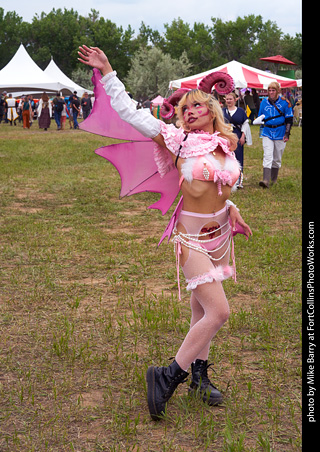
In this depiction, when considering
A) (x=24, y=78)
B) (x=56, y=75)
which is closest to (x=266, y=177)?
(x=24, y=78)

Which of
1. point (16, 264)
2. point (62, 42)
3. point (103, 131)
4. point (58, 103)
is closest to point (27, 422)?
point (103, 131)

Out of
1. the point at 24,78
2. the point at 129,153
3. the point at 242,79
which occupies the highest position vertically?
the point at 24,78

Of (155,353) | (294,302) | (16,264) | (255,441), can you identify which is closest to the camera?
(255,441)

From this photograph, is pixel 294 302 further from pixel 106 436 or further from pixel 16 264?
pixel 16 264

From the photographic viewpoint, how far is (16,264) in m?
7.15

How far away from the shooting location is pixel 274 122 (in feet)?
38.7

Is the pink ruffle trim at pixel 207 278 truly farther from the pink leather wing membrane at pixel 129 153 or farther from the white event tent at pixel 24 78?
the white event tent at pixel 24 78

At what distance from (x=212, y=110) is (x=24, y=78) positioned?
42.7 metres

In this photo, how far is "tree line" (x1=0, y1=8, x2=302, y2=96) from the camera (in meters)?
111

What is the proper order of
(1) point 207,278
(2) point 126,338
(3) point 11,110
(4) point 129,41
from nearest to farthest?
1. (1) point 207,278
2. (2) point 126,338
3. (3) point 11,110
4. (4) point 129,41

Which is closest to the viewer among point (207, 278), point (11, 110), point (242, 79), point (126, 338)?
point (207, 278)

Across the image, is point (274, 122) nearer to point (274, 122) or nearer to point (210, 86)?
point (274, 122)

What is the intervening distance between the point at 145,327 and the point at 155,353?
0.47 m
